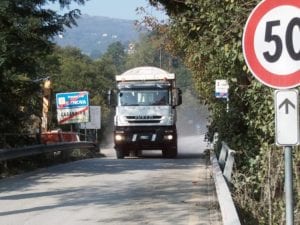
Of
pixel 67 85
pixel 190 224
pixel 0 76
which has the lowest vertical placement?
pixel 190 224

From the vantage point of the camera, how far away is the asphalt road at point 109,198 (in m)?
9.87

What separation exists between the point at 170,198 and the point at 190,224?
8.26 feet

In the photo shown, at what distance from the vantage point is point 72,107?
32.2 m

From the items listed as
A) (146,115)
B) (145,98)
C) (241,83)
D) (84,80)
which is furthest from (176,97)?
(84,80)

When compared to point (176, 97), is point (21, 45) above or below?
above

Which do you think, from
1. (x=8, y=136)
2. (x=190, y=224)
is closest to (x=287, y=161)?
(x=190, y=224)

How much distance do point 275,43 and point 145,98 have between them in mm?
19074

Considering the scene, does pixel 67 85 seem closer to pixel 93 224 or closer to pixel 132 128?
pixel 132 128

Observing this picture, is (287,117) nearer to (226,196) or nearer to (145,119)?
(226,196)

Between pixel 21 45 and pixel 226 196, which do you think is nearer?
pixel 226 196

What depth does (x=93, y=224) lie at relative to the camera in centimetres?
940

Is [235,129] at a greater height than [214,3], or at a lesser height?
lesser

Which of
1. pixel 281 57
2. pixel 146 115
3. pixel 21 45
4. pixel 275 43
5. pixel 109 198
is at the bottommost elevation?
pixel 109 198

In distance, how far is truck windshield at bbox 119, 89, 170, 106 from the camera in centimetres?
2439
